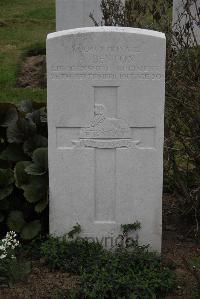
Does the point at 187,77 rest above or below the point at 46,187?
above

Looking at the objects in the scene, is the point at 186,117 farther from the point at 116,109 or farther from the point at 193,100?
the point at 116,109

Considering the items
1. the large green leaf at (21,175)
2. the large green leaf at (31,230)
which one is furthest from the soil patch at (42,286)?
→ the large green leaf at (21,175)

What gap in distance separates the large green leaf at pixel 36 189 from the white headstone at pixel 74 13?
23.9 ft

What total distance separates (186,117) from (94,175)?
935mm

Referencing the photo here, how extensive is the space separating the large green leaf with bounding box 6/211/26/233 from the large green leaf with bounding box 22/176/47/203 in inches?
7.4

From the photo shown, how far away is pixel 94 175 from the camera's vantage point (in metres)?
4.30

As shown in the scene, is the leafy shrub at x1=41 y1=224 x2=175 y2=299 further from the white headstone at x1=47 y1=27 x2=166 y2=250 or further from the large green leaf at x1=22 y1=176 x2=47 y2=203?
the large green leaf at x1=22 y1=176 x2=47 y2=203

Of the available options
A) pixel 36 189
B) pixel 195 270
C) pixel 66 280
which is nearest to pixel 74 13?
pixel 36 189

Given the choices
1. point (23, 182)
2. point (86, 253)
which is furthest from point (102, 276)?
point (23, 182)

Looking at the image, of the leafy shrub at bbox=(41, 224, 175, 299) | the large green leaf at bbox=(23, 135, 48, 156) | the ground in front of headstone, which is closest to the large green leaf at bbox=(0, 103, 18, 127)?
the large green leaf at bbox=(23, 135, 48, 156)

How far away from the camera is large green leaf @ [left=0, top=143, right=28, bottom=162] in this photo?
478 centimetres

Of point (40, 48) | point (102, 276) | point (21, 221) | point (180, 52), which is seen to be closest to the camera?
point (102, 276)

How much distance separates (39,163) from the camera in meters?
4.53

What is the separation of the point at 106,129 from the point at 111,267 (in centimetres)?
88
